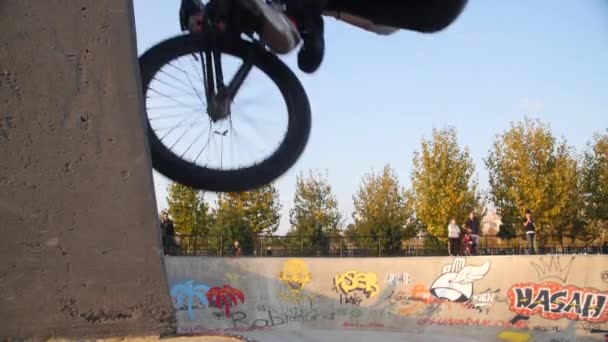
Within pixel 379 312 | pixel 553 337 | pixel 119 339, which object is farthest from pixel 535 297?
pixel 119 339

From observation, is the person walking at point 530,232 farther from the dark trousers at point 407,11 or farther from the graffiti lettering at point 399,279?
the dark trousers at point 407,11

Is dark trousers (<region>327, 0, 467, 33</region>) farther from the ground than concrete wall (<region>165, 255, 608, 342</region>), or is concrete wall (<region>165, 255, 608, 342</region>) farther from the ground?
dark trousers (<region>327, 0, 467, 33</region>)

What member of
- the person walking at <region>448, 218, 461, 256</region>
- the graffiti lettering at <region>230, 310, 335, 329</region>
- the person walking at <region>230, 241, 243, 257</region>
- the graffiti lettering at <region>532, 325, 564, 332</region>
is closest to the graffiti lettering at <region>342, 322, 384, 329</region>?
the graffiti lettering at <region>230, 310, 335, 329</region>

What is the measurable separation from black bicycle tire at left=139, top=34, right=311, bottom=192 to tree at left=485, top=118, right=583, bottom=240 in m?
27.8

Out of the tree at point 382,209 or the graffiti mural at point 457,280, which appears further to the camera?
the tree at point 382,209

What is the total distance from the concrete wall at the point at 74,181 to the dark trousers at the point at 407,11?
1643 mm

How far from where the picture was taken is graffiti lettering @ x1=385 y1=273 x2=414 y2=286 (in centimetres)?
1744

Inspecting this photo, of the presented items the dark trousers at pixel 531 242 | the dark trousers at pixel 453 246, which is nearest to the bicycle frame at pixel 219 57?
the dark trousers at pixel 531 242

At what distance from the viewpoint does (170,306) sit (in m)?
3.38

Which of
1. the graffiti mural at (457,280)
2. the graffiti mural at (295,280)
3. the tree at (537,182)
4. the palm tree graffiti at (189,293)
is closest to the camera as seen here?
the palm tree graffiti at (189,293)

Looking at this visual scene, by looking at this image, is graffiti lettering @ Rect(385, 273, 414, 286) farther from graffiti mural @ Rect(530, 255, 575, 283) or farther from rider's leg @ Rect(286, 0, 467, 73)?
rider's leg @ Rect(286, 0, 467, 73)

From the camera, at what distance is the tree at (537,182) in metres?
29.4

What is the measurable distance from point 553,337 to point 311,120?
14.5 metres

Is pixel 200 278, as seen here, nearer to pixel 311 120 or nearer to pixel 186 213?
pixel 186 213
